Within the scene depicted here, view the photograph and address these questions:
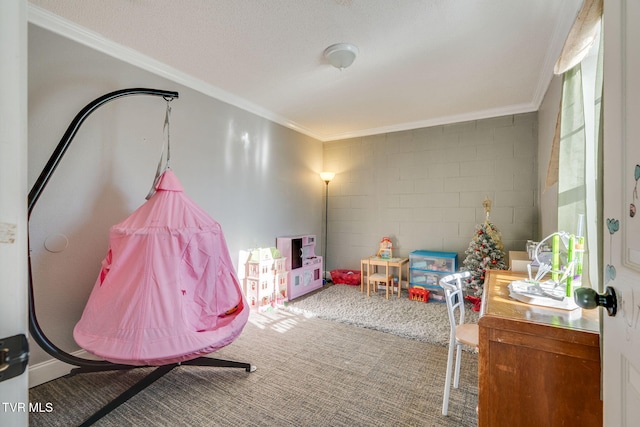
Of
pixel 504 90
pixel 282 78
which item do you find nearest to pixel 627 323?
pixel 282 78

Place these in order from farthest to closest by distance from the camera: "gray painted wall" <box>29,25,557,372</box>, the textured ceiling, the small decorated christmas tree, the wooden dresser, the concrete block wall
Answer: the concrete block wall < the small decorated christmas tree < "gray painted wall" <box>29,25,557,372</box> < the textured ceiling < the wooden dresser

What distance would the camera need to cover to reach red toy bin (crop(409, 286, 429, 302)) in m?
3.47

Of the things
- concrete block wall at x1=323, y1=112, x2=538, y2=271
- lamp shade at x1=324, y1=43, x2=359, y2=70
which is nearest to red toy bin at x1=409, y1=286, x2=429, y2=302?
concrete block wall at x1=323, y1=112, x2=538, y2=271

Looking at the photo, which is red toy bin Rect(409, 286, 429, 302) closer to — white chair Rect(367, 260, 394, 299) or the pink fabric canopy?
white chair Rect(367, 260, 394, 299)

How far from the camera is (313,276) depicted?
157 inches

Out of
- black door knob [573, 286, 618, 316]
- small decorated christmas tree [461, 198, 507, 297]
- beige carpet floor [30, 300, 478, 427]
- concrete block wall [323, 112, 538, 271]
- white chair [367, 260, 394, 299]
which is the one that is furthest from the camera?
white chair [367, 260, 394, 299]

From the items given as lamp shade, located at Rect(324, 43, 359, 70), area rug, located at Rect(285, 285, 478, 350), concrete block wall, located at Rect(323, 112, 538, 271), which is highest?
lamp shade, located at Rect(324, 43, 359, 70)

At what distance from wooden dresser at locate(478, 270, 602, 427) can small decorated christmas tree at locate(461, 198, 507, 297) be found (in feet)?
6.72

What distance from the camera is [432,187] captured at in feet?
12.8

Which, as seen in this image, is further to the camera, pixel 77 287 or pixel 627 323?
pixel 77 287

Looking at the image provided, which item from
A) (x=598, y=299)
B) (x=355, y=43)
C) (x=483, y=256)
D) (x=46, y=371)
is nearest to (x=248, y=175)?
(x=355, y=43)

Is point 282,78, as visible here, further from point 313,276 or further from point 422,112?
point 313,276

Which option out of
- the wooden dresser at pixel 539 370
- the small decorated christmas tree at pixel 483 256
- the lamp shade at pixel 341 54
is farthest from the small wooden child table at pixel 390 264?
the wooden dresser at pixel 539 370

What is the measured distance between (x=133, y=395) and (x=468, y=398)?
78.5 inches
